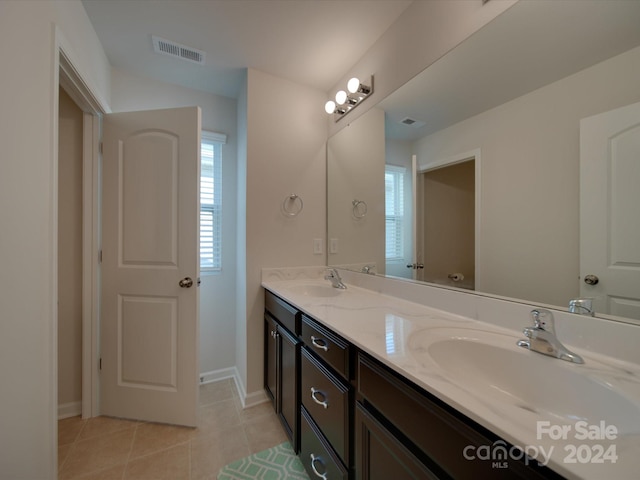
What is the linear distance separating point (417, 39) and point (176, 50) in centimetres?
157

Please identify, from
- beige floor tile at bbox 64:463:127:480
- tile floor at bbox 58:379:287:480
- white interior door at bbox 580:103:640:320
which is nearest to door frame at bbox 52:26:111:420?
tile floor at bbox 58:379:287:480

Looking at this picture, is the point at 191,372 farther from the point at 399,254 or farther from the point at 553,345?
the point at 553,345

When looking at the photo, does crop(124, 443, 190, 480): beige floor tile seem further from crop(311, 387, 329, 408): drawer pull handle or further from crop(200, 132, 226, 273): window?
crop(200, 132, 226, 273): window

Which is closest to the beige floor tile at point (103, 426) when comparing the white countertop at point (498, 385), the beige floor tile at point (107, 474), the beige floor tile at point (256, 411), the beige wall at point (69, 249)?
the beige wall at point (69, 249)

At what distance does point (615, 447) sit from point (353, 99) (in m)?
2.00

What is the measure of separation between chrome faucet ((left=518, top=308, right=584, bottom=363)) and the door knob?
0.19 metres

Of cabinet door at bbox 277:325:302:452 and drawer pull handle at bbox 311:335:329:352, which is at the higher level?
drawer pull handle at bbox 311:335:329:352

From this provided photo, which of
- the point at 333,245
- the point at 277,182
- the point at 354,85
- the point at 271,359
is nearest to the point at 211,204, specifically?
the point at 277,182

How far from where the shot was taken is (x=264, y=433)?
158cm

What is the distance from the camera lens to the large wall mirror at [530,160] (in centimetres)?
73

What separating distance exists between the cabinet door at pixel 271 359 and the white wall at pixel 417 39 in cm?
164

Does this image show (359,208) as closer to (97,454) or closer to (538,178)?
(538,178)

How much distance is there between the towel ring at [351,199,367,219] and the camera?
1.84 metres

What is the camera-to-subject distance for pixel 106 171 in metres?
1.67
